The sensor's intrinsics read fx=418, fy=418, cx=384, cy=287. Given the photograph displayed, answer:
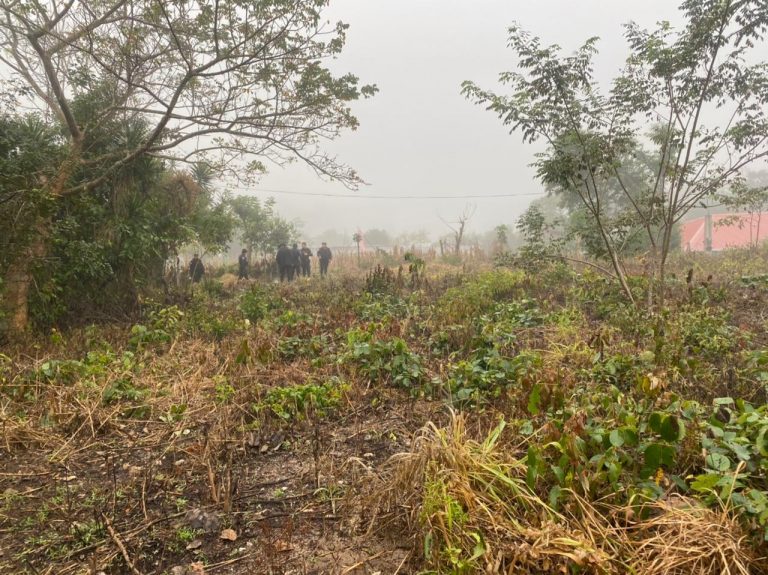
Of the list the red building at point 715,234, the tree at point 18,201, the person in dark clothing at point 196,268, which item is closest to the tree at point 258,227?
the person in dark clothing at point 196,268

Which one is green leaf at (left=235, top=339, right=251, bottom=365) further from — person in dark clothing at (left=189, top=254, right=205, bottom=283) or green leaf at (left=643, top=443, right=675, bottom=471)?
person in dark clothing at (left=189, top=254, right=205, bottom=283)

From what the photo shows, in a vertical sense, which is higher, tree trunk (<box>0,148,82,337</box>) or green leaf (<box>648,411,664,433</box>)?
tree trunk (<box>0,148,82,337</box>)

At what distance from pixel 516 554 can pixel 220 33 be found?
8411 millimetres

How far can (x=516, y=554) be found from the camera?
1.74 metres

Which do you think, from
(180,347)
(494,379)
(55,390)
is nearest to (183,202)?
(180,347)

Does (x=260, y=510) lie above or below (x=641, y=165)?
below

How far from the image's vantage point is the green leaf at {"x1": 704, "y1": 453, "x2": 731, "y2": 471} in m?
1.86

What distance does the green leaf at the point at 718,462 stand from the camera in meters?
1.86

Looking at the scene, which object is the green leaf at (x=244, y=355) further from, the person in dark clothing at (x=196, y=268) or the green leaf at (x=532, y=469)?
the person in dark clothing at (x=196, y=268)

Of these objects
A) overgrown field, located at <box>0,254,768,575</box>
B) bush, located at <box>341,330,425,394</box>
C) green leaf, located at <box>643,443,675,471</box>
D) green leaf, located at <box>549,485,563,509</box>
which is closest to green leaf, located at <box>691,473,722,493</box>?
overgrown field, located at <box>0,254,768,575</box>

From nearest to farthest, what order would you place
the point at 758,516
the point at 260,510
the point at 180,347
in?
the point at 758,516 < the point at 260,510 < the point at 180,347

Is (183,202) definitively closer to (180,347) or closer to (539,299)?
(180,347)

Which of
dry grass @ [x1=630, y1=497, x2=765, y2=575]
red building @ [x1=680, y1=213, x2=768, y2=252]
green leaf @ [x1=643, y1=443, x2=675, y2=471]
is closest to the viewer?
dry grass @ [x1=630, y1=497, x2=765, y2=575]

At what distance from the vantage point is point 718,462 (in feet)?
6.20
